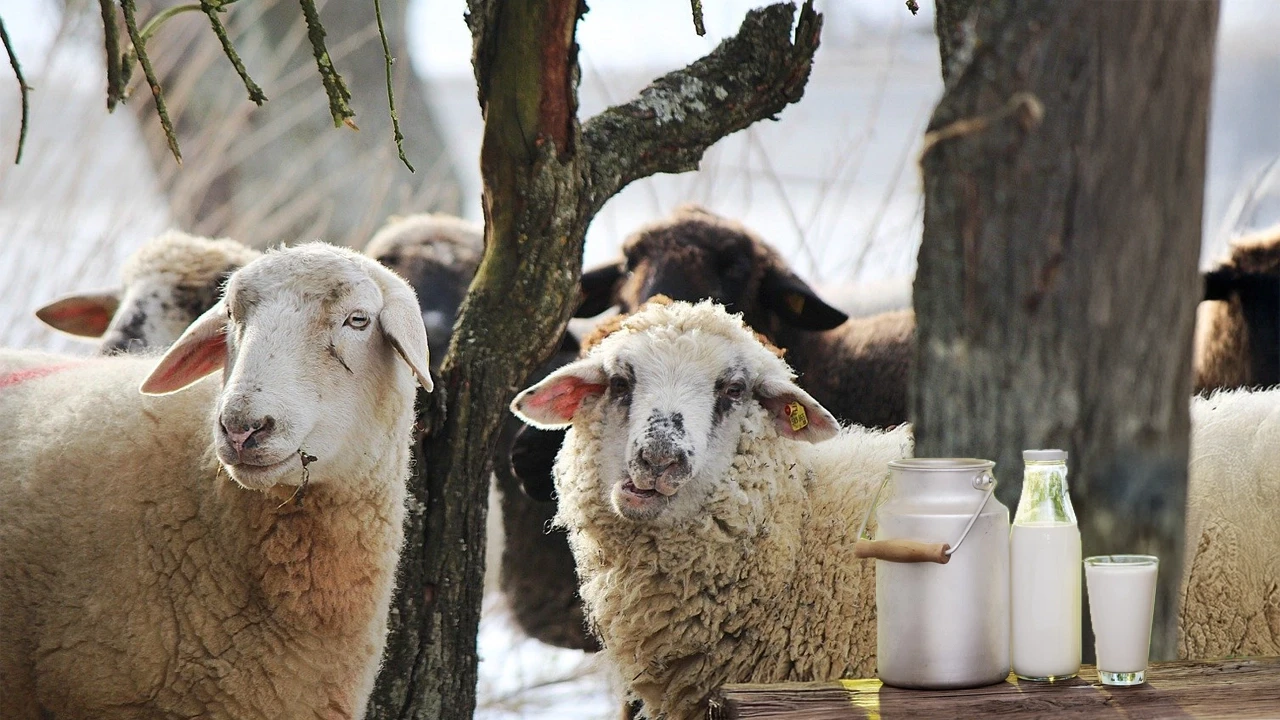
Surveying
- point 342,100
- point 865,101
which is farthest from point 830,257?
point 342,100

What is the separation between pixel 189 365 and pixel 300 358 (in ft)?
1.50

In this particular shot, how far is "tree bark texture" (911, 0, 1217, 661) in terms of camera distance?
2.13 m

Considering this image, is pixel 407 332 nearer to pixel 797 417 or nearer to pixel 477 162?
pixel 797 417

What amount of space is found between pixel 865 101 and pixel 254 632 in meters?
8.06

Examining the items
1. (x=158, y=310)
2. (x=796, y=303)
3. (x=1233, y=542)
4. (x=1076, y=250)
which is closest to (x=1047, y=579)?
(x=1076, y=250)

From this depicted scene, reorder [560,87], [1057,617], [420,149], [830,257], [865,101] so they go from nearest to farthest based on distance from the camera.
Result: 1. [1057,617]
2. [560,87]
3. [830,257]
4. [865,101]
5. [420,149]

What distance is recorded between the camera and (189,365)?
3.13 metres

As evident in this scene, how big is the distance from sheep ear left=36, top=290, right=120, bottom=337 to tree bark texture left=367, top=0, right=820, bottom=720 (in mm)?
2170

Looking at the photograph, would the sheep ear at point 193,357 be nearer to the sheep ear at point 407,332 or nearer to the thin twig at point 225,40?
the sheep ear at point 407,332

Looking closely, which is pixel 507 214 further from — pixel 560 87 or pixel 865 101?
pixel 865 101

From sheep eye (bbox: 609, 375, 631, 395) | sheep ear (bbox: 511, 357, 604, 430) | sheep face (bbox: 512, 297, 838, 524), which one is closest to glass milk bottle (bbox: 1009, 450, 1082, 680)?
sheep face (bbox: 512, 297, 838, 524)

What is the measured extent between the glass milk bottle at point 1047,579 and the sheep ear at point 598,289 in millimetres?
3666

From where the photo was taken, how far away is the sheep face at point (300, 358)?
2.71m

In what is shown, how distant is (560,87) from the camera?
11.0 ft
